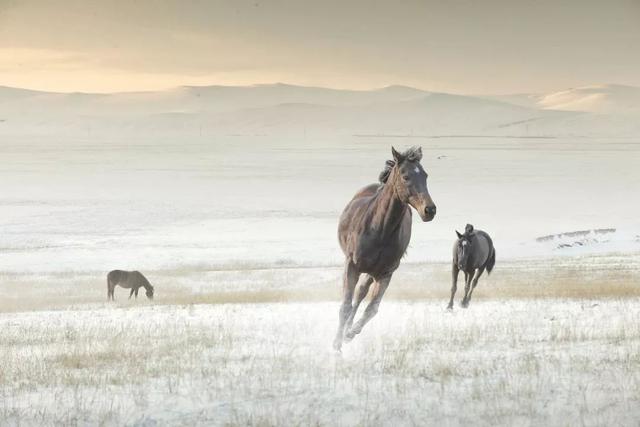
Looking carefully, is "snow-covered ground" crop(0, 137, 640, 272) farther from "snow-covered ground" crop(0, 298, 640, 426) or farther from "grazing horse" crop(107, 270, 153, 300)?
"snow-covered ground" crop(0, 298, 640, 426)

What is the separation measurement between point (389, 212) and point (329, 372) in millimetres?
2473

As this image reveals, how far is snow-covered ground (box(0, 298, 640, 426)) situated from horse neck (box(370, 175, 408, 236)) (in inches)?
65.0

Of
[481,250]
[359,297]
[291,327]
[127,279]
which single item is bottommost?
[291,327]

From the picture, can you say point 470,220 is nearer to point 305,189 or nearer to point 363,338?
point 305,189

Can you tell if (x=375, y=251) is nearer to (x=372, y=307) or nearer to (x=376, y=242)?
(x=376, y=242)

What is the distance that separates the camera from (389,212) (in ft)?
42.4

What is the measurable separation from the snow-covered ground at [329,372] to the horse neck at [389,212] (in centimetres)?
165

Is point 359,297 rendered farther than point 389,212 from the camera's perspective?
Yes

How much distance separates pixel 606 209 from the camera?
89312mm

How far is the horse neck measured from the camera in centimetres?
1288

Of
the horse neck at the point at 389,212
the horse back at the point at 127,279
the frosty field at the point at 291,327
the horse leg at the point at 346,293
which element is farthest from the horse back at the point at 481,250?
the horse back at the point at 127,279

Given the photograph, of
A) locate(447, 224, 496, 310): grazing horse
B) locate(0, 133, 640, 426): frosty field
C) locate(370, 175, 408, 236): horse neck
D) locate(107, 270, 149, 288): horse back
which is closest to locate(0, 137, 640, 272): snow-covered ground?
locate(0, 133, 640, 426): frosty field

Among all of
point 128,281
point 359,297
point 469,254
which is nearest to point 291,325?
point 359,297

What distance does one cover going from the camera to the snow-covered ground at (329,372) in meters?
9.62
